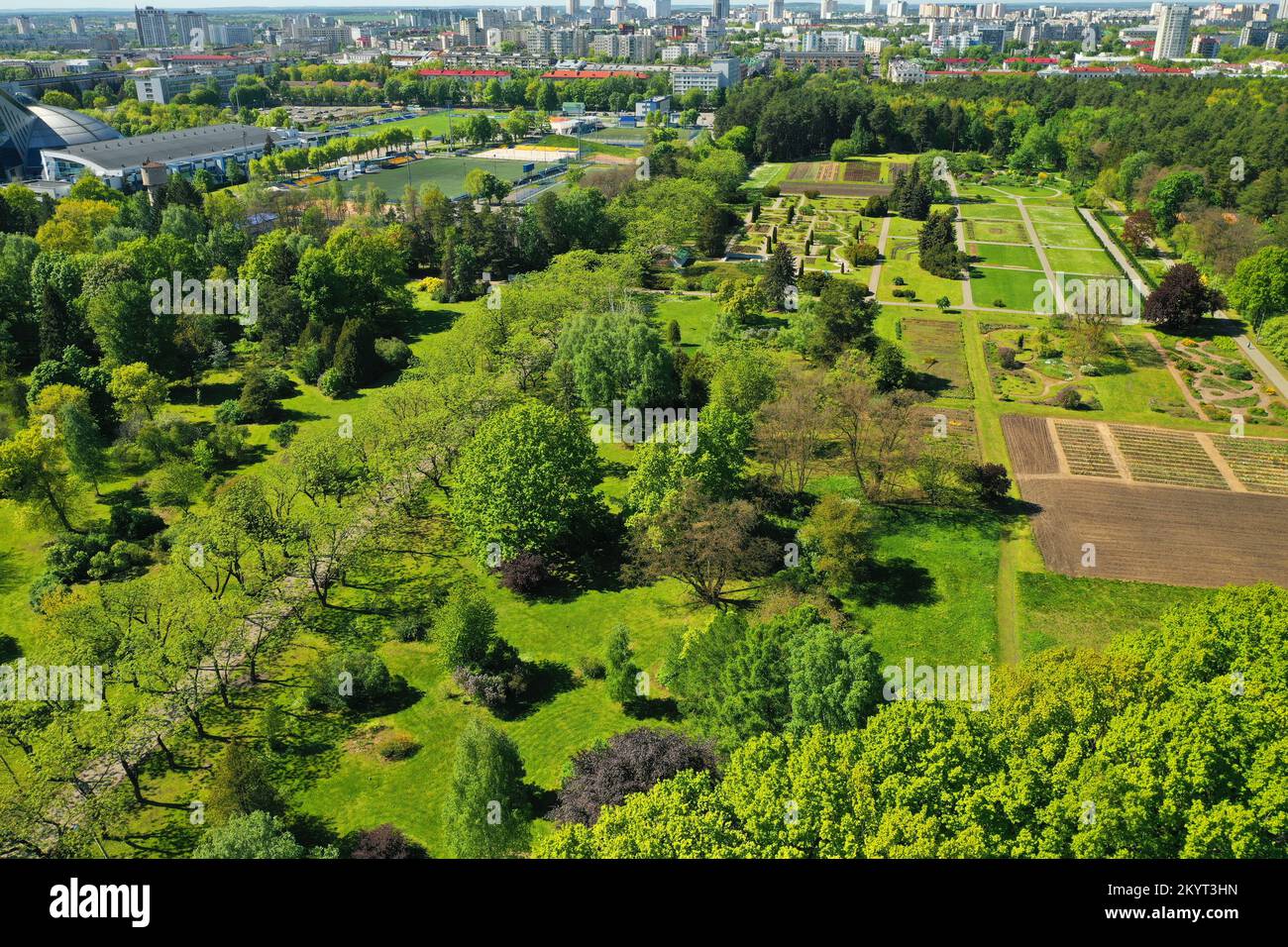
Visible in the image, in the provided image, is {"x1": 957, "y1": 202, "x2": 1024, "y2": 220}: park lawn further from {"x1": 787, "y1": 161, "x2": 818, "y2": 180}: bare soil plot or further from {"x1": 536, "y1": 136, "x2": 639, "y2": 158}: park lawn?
{"x1": 536, "y1": 136, "x2": 639, "y2": 158}: park lawn

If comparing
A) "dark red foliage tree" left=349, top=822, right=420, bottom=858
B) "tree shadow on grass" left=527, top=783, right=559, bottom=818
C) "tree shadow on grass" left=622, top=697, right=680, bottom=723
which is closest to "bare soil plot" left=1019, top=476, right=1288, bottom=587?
"tree shadow on grass" left=622, top=697, right=680, bottom=723

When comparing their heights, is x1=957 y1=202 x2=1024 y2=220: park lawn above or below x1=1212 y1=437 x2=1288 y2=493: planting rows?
above

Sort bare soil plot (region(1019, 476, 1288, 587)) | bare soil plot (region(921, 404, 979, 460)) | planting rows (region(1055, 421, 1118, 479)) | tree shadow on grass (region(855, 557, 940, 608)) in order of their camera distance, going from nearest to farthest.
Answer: tree shadow on grass (region(855, 557, 940, 608))
bare soil plot (region(1019, 476, 1288, 587))
planting rows (region(1055, 421, 1118, 479))
bare soil plot (region(921, 404, 979, 460))

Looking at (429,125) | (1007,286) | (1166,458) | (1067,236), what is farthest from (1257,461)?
(429,125)

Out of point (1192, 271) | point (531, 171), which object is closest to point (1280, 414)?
point (1192, 271)

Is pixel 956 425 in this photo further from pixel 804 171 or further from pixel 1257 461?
pixel 804 171

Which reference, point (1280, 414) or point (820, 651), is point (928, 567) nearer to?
point (820, 651)

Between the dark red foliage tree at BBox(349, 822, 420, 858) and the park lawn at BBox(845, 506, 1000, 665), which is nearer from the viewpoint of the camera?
the dark red foliage tree at BBox(349, 822, 420, 858)
